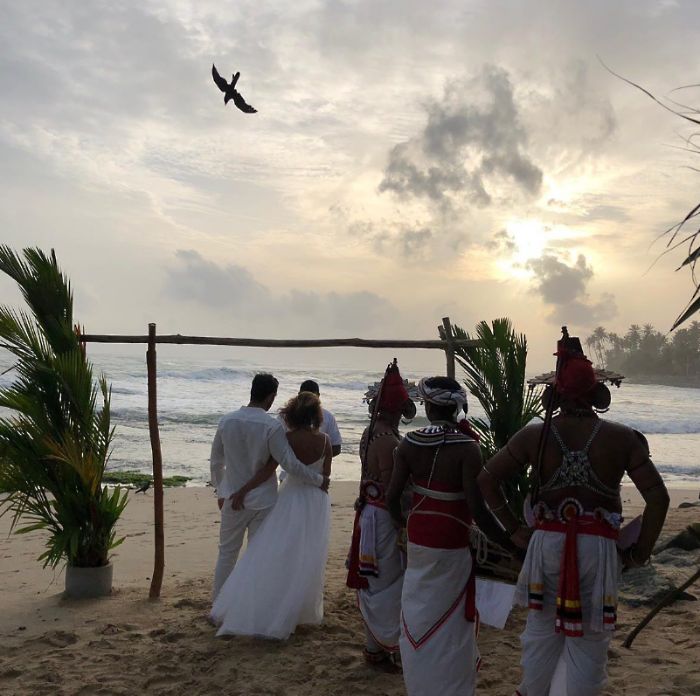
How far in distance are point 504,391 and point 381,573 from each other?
1.98m

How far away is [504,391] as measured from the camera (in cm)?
584

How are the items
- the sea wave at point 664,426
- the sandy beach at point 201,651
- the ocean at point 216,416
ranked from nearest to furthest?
the sandy beach at point 201,651 → the ocean at point 216,416 → the sea wave at point 664,426

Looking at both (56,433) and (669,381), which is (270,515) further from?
(669,381)

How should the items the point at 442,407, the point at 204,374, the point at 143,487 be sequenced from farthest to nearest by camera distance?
the point at 204,374 < the point at 143,487 < the point at 442,407

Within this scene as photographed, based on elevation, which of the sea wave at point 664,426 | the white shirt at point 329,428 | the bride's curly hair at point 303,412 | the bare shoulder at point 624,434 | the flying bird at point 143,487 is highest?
the bare shoulder at point 624,434

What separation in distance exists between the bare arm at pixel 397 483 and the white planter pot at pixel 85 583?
3312 millimetres

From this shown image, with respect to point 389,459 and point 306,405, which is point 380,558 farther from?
point 306,405

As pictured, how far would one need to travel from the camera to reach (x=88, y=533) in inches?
242

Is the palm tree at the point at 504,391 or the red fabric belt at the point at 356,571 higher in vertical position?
the palm tree at the point at 504,391

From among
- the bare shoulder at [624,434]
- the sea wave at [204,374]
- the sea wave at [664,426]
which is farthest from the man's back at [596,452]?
the sea wave at [204,374]

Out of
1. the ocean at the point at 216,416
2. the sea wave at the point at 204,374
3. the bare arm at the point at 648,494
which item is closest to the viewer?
the bare arm at the point at 648,494

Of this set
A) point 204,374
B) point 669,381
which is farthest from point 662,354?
point 204,374

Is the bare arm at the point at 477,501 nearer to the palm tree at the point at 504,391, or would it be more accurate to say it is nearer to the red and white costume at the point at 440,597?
the red and white costume at the point at 440,597

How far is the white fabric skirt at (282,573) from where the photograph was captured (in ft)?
16.5
